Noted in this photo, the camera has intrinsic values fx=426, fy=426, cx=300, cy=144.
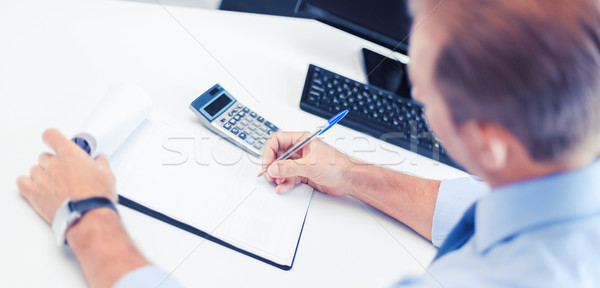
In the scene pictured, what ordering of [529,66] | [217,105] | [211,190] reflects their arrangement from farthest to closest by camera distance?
[217,105]
[211,190]
[529,66]

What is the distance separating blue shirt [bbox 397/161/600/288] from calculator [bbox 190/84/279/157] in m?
0.35

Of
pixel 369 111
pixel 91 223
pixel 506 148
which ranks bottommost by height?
pixel 91 223

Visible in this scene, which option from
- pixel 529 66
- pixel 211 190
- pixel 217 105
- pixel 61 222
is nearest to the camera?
pixel 529 66

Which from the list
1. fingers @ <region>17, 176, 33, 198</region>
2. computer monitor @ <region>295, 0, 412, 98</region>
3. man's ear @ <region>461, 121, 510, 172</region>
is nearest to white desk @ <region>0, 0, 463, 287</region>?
fingers @ <region>17, 176, 33, 198</region>

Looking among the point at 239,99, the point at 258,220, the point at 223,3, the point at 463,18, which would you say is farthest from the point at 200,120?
the point at 463,18

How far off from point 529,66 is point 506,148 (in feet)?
0.26

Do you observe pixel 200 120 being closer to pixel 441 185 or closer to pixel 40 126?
pixel 40 126

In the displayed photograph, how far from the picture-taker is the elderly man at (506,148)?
1.19ft

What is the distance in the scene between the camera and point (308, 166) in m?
0.67

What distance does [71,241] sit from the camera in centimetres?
50

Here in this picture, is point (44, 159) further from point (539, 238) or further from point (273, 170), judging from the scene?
point (539, 238)

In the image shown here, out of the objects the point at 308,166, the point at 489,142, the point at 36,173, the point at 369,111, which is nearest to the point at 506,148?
the point at 489,142

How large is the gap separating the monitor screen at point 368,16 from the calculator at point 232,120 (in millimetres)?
252

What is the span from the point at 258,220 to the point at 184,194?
0.11 m
